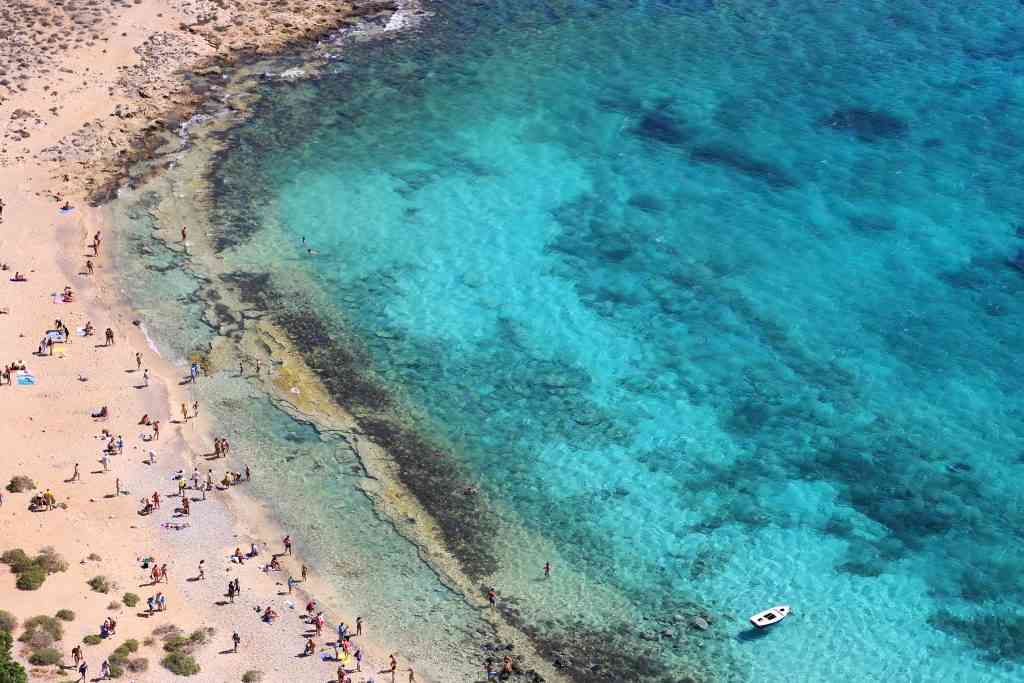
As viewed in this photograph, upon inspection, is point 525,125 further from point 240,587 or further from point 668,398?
point 240,587

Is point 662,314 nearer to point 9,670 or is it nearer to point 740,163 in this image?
point 740,163

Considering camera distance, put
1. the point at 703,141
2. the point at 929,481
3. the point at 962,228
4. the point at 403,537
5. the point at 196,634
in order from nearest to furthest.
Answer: the point at 196,634 → the point at 403,537 → the point at 929,481 → the point at 962,228 → the point at 703,141

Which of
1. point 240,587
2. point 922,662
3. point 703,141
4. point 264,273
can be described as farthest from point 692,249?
point 240,587

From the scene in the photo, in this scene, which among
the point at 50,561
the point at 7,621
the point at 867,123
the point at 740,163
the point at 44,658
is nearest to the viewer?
the point at 44,658

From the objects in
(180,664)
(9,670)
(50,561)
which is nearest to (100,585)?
(50,561)

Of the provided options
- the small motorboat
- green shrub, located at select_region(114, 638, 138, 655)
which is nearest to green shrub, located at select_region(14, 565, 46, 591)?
green shrub, located at select_region(114, 638, 138, 655)
